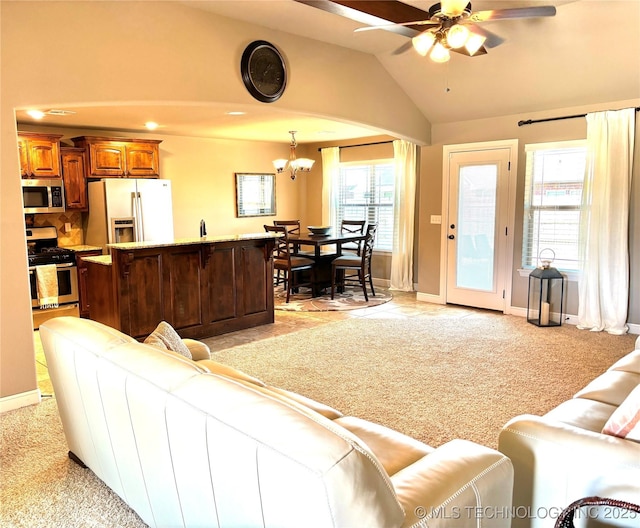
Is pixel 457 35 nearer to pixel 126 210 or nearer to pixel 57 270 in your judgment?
pixel 126 210

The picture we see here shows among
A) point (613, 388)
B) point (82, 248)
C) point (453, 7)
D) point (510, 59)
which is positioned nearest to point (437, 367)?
point (613, 388)

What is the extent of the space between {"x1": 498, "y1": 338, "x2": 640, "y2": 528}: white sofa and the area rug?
4743 mm

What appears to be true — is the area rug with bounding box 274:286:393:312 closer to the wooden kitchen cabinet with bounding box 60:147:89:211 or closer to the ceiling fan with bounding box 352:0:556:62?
the wooden kitchen cabinet with bounding box 60:147:89:211

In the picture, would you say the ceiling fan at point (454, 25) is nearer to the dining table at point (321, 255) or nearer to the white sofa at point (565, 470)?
the white sofa at point (565, 470)

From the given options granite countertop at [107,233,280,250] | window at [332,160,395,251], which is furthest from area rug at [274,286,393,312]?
granite countertop at [107,233,280,250]

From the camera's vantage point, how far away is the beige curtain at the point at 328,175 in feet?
28.9

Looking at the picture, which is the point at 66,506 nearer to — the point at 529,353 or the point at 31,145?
the point at 529,353

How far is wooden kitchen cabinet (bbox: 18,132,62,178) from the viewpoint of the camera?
19.6 feet

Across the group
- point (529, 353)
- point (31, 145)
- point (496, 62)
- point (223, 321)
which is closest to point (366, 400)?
point (529, 353)

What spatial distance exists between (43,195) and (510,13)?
221 inches

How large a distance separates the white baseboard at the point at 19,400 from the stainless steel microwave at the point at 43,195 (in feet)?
11.1

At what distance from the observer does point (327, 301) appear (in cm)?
704

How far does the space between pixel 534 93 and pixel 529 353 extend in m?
2.87

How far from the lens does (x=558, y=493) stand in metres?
1.67
